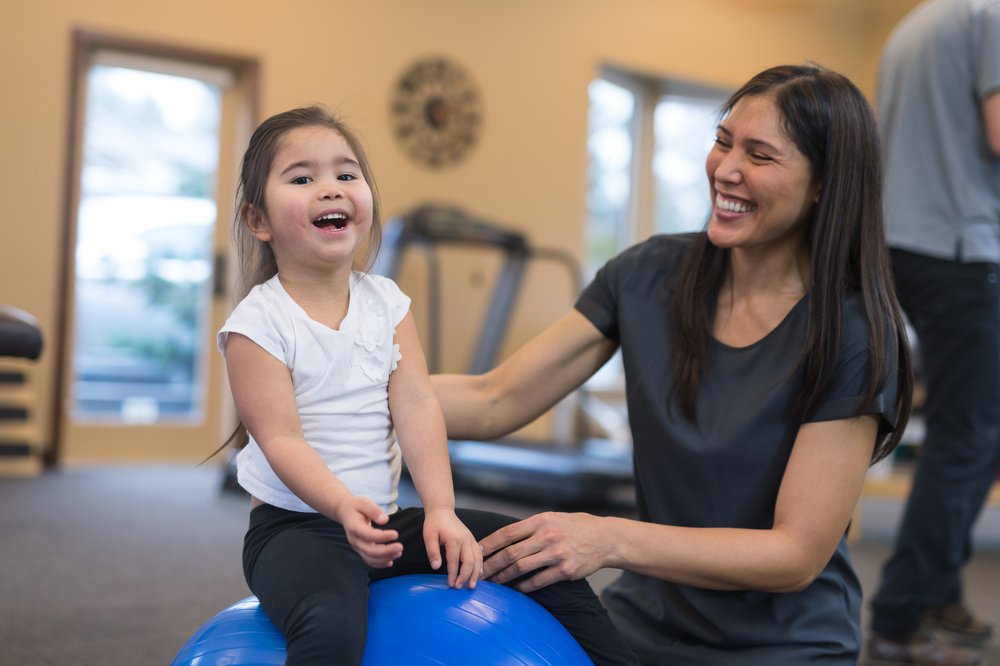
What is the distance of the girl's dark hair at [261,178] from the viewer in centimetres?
113

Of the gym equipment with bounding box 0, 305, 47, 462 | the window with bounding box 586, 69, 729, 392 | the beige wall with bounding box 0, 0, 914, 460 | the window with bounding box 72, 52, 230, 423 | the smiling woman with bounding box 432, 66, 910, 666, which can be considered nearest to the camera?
the smiling woman with bounding box 432, 66, 910, 666

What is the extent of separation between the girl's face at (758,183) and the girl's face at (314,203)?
1.65ft

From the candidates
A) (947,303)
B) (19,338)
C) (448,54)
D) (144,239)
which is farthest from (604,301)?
(448,54)

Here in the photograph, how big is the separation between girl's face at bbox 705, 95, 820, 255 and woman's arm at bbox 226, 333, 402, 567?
2.07 ft

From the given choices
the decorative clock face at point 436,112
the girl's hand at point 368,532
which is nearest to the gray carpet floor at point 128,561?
the girl's hand at point 368,532

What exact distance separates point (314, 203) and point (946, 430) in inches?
64.2

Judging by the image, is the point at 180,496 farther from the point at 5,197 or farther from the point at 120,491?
the point at 5,197

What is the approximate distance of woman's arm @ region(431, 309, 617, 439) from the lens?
1.48m

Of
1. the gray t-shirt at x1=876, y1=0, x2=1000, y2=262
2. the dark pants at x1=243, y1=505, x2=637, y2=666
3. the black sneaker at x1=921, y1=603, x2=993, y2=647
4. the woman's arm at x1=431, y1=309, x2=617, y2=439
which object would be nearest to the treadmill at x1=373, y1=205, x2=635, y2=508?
the black sneaker at x1=921, y1=603, x2=993, y2=647

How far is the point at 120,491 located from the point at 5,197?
1.54m

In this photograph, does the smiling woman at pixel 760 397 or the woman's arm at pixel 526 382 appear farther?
the woman's arm at pixel 526 382

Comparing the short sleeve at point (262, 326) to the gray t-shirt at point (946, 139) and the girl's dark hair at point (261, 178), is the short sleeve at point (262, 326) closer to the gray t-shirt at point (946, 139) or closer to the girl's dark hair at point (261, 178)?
the girl's dark hair at point (261, 178)

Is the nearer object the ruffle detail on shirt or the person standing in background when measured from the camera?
the ruffle detail on shirt

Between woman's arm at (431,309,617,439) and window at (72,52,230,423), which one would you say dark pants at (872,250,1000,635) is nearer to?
woman's arm at (431,309,617,439)
